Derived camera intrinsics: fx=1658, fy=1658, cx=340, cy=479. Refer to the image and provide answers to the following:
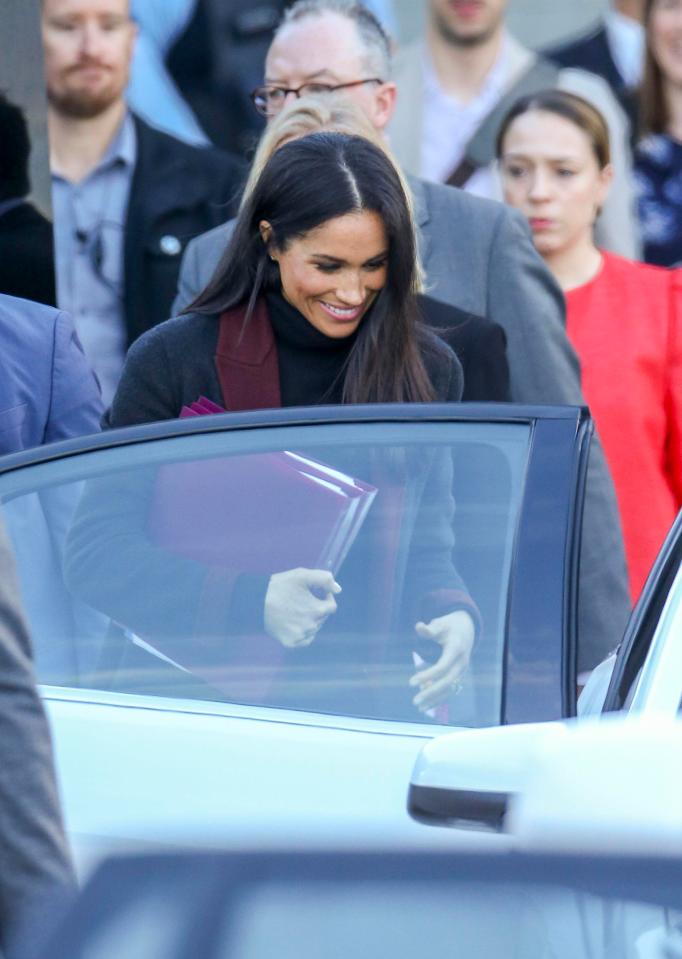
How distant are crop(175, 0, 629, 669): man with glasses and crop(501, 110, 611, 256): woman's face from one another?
48 centimetres

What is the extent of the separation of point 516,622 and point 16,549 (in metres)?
0.79

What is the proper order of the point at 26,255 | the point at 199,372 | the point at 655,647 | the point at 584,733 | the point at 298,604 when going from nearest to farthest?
1. the point at 584,733
2. the point at 655,647
3. the point at 298,604
4. the point at 199,372
5. the point at 26,255

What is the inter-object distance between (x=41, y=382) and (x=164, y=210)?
1894 mm

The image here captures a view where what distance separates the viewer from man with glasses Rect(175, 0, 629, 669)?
12.1 feet

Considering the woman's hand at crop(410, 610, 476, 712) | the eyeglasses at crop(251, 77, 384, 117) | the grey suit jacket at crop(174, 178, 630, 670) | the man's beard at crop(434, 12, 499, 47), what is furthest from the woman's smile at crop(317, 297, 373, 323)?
the man's beard at crop(434, 12, 499, 47)

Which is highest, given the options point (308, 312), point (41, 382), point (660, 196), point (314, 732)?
point (660, 196)

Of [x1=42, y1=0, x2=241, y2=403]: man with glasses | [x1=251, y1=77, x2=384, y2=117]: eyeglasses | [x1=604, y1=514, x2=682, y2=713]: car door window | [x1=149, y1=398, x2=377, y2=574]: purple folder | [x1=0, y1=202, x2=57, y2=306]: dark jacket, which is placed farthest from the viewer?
[x1=42, y1=0, x2=241, y2=403]: man with glasses

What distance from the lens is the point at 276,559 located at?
2352mm

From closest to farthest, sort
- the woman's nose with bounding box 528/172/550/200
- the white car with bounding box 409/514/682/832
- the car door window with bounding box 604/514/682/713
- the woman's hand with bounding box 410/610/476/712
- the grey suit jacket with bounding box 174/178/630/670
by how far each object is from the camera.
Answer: the white car with bounding box 409/514/682/832 → the car door window with bounding box 604/514/682/713 → the woman's hand with bounding box 410/610/476/712 → the grey suit jacket with bounding box 174/178/630/670 → the woman's nose with bounding box 528/172/550/200

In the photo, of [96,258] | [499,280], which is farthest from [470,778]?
[96,258]

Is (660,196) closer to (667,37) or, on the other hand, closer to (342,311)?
(667,37)

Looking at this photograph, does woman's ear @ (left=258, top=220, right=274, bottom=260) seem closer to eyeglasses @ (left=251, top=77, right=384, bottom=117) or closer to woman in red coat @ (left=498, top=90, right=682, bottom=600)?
eyeglasses @ (left=251, top=77, right=384, bottom=117)

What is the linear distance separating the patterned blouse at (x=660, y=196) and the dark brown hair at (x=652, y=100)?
3 cm

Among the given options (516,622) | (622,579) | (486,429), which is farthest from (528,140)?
(516,622)
